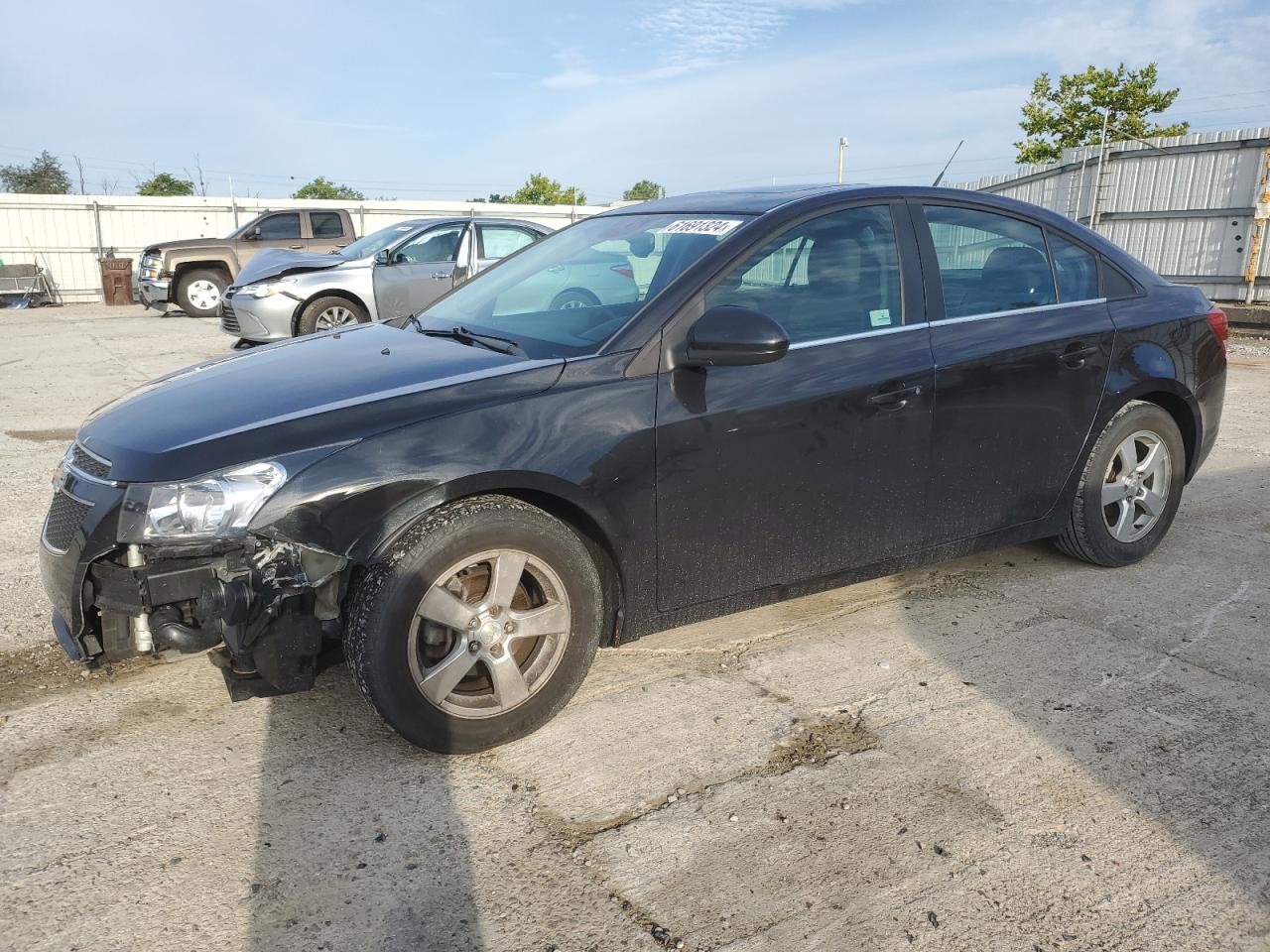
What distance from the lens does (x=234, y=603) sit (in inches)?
101

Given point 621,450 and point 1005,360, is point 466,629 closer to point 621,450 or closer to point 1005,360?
point 621,450

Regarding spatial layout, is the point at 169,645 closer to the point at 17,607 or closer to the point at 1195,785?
the point at 17,607

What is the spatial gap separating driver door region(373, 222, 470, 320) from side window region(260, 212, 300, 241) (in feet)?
25.2

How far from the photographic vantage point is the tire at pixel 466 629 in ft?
8.82

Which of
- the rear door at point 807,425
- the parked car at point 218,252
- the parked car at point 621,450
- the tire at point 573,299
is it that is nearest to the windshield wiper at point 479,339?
the parked car at point 621,450

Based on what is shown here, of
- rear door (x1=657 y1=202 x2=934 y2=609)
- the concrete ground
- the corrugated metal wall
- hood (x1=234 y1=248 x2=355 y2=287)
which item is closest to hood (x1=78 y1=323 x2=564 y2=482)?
rear door (x1=657 y1=202 x2=934 y2=609)

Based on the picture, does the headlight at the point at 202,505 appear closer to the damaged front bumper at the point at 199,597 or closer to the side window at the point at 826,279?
the damaged front bumper at the point at 199,597

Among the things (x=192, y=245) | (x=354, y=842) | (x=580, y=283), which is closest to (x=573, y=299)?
(x=580, y=283)

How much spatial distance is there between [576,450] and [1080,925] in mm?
1757

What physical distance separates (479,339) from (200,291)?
1603 cm

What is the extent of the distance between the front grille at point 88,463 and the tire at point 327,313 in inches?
288

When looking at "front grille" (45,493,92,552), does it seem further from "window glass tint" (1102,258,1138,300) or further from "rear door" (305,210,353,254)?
"rear door" (305,210,353,254)

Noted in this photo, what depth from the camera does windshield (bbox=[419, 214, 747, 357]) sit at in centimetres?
329

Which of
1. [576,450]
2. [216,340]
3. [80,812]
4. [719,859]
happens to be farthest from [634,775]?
[216,340]
